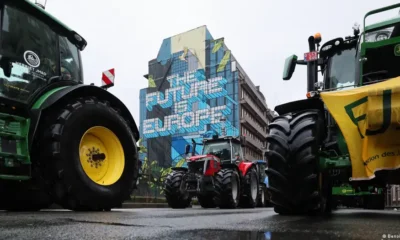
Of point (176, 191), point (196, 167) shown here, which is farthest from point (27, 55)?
point (196, 167)

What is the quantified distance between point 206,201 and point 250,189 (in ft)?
5.34

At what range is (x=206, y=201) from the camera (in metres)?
12.0

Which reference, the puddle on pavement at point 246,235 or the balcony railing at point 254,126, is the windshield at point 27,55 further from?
the balcony railing at point 254,126

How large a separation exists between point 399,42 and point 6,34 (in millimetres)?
4302

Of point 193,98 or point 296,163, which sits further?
point 193,98

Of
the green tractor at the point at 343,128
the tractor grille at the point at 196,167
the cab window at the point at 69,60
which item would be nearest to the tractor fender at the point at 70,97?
the cab window at the point at 69,60

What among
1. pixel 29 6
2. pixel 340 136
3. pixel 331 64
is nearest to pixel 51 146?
pixel 29 6

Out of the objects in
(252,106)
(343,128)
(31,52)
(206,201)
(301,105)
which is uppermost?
(252,106)

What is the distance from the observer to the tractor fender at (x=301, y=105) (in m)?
4.43

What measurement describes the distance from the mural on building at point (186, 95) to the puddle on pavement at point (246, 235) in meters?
54.4

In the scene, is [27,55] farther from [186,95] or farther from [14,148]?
[186,95]

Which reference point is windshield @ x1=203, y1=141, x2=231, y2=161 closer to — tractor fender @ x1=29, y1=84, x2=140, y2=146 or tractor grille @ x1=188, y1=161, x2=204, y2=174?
tractor grille @ x1=188, y1=161, x2=204, y2=174

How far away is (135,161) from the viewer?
526 cm

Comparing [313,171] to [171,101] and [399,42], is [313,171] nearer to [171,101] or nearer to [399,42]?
[399,42]
